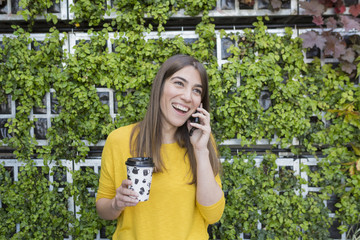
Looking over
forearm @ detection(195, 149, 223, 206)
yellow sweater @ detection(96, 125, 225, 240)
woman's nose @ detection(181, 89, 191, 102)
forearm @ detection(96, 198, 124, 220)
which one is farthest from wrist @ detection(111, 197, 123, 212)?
woman's nose @ detection(181, 89, 191, 102)

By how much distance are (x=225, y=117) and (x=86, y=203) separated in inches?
54.3

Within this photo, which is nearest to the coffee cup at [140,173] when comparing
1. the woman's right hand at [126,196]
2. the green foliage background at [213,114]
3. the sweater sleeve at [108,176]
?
the woman's right hand at [126,196]

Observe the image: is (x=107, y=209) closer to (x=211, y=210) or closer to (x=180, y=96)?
(x=211, y=210)

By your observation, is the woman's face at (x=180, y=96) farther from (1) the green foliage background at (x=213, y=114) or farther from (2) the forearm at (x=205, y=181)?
(1) the green foliage background at (x=213, y=114)

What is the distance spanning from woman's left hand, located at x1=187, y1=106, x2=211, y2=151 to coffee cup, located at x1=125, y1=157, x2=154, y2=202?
1.03ft

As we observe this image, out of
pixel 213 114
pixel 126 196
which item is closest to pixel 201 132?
pixel 126 196

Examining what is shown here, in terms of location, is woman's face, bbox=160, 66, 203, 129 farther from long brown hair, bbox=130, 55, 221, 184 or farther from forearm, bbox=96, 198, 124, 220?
forearm, bbox=96, 198, 124, 220

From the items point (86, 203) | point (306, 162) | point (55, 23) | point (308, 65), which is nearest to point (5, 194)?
point (86, 203)

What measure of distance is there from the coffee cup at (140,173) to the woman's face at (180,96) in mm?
328

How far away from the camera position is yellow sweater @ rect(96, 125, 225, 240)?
1368 millimetres

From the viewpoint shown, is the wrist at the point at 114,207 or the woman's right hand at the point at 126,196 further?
the wrist at the point at 114,207

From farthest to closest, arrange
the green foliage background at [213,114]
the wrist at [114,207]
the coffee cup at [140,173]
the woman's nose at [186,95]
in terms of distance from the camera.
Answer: the green foliage background at [213,114] < the woman's nose at [186,95] < the wrist at [114,207] < the coffee cup at [140,173]

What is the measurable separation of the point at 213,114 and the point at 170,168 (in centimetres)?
102

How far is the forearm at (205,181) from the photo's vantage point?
54.4 inches
